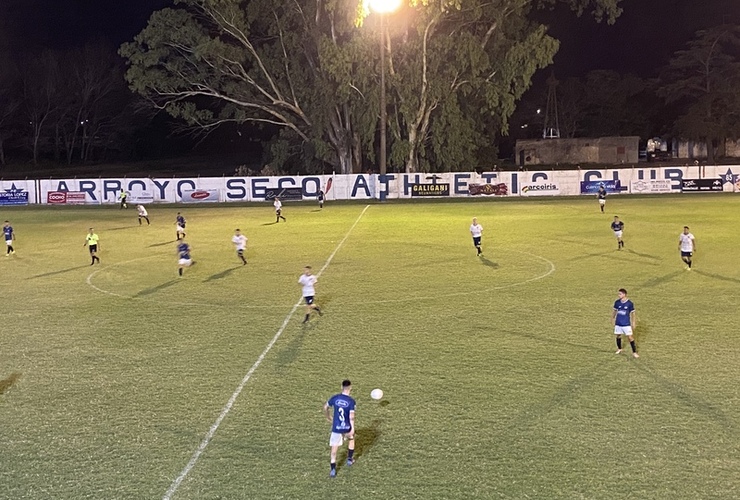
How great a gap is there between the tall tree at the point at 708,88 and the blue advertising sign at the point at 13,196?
240ft

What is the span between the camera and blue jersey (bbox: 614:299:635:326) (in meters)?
12.8

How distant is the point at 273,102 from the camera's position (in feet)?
204

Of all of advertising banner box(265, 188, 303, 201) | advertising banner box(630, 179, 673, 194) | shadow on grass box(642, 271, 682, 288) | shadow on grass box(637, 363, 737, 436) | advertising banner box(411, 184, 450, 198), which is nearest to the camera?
shadow on grass box(637, 363, 737, 436)

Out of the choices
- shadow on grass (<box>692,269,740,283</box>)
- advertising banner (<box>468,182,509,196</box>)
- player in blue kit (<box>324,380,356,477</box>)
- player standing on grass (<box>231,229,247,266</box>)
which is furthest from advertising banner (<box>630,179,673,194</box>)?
player in blue kit (<box>324,380,356,477</box>)

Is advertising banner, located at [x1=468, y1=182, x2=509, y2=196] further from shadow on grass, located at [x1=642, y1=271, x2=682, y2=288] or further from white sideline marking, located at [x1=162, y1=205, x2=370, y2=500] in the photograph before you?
white sideline marking, located at [x1=162, y1=205, x2=370, y2=500]

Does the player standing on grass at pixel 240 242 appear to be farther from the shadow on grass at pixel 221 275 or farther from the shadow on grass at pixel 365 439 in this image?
the shadow on grass at pixel 365 439

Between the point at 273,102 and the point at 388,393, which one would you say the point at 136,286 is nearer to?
the point at 388,393

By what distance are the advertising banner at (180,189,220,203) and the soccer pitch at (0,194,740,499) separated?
3025 cm

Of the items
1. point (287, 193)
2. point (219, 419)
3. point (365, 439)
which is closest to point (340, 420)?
point (365, 439)

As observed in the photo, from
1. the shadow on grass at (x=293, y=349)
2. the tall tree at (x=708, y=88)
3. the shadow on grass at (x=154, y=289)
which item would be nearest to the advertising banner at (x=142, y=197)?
the shadow on grass at (x=154, y=289)

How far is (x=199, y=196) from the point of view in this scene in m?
56.2

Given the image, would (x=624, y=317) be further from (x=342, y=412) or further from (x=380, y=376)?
(x=342, y=412)

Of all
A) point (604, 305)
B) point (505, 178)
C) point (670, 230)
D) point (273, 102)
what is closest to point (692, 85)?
point (505, 178)

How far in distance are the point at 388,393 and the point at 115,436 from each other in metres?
4.30
